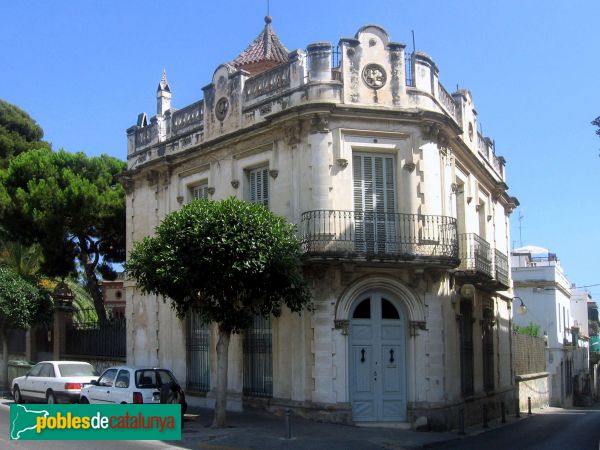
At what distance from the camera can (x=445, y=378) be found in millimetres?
18094

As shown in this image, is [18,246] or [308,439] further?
[18,246]

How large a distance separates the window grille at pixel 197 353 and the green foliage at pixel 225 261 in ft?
15.5

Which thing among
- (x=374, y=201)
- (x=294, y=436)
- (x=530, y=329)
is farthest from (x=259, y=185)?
(x=530, y=329)

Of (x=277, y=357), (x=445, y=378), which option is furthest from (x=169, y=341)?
(x=445, y=378)

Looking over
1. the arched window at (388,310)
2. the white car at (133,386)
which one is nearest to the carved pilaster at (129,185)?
the white car at (133,386)

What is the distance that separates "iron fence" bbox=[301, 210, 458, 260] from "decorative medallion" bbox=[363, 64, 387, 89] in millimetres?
3247

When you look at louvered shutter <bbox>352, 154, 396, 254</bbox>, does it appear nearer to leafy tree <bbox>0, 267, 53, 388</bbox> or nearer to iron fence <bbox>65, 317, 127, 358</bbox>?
iron fence <bbox>65, 317, 127, 358</bbox>

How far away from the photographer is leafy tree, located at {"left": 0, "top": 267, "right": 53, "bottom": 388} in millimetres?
24844

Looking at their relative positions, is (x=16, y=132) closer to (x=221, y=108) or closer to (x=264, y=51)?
(x=264, y=51)

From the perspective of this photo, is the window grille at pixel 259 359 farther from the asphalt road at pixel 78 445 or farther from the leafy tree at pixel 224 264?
the asphalt road at pixel 78 445

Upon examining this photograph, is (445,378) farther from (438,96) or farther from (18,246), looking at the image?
(18,246)

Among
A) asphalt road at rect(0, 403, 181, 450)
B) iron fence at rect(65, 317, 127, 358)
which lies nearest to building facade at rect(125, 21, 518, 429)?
asphalt road at rect(0, 403, 181, 450)

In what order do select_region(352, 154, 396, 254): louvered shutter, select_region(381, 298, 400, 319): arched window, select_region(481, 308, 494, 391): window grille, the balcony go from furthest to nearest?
select_region(481, 308, 494, 391): window grille < select_region(381, 298, 400, 319): arched window < select_region(352, 154, 396, 254): louvered shutter < the balcony

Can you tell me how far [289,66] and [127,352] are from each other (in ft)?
36.2
